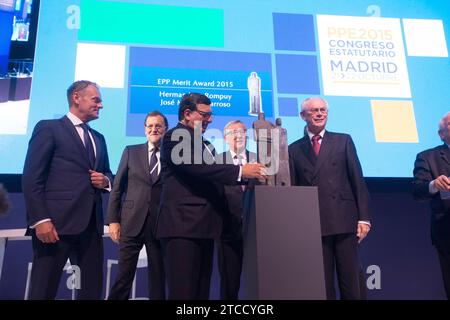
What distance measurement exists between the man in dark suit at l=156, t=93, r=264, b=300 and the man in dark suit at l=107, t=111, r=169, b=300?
2.45 feet

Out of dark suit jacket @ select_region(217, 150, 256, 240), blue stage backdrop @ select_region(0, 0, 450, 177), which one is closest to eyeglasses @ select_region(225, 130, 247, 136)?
blue stage backdrop @ select_region(0, 0, 450, 177)

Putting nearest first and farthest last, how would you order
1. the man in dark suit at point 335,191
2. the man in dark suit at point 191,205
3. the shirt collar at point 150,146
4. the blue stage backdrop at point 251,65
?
the man in dark suit at point 191,205 → the man in dark suit at point 335,191 → the shirt collar at point 150,146 → the blue stage backdrop at point 251,65

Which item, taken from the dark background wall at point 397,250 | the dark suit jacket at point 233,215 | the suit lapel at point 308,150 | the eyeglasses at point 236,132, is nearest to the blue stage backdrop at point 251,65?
the eyeglasses at point 236,132

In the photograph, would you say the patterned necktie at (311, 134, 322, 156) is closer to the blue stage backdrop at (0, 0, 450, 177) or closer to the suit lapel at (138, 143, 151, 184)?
the blue stage backdrop at (0, 0, 450, 177)

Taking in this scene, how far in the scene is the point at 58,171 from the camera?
7.80ft

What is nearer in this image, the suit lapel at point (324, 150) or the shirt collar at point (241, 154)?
the suit lapel at point (324, 150)

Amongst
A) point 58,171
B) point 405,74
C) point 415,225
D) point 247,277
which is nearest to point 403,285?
point 415,225

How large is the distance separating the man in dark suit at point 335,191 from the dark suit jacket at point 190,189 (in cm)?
64

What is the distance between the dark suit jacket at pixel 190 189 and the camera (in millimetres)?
2049

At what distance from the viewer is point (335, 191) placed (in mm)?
2467

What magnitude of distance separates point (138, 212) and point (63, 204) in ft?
2.03

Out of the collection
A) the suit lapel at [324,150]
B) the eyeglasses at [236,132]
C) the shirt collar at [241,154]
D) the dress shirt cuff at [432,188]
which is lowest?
the dress shirt cuff at [432,188]

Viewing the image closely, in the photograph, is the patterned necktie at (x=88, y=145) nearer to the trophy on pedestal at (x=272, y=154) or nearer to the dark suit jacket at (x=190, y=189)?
the dark suit jacket at (x=190, y=189)

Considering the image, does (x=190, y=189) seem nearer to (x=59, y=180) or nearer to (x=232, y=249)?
(x=232, y=249)
